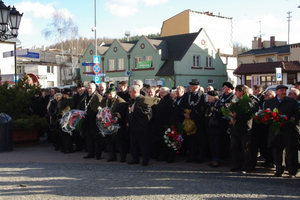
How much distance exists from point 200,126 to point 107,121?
7.92ft

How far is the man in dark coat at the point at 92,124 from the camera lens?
Result: 9.57m

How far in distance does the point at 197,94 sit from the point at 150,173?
2535mm

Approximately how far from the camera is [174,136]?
28.7ft

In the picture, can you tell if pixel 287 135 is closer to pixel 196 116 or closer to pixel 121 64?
pixel 196 116

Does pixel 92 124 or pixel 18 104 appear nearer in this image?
pixel 92 124

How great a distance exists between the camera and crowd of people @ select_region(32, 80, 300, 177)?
724 cm

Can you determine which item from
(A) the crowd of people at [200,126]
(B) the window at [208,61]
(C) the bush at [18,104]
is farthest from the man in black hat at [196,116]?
(B) the window at [208,61]

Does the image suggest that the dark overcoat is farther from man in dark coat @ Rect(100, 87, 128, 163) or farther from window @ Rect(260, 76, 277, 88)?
window @ Rect(260, 76, 277, 88)

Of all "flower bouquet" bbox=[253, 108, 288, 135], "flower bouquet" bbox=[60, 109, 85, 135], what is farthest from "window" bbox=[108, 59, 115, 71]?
"flower bouquet" bbox=[253, 108, 288, 135]

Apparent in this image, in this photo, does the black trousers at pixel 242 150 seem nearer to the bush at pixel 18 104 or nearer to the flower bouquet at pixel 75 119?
the flower bouquet at pixel 75 119

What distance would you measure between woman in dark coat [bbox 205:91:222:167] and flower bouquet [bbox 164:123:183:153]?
760mm

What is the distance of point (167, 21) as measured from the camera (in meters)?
56.0

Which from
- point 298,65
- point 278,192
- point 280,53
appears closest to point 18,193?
point 278,192

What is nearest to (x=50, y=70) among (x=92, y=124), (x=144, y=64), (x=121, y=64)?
(x=121, y=64)
